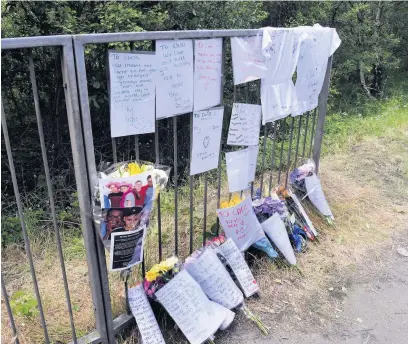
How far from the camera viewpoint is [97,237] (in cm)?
204

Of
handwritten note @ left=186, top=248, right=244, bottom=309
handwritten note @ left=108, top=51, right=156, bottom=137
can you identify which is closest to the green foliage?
handwritten note @ left=186, top=248, right=244, bottom=309

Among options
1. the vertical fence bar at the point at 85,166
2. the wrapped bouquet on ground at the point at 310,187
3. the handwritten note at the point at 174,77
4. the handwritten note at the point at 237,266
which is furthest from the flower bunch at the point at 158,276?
the wrapped bouquet on ground at the point at 310,187

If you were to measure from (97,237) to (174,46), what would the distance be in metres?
Answer: 1.05

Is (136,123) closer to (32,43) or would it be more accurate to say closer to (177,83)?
(177,83)

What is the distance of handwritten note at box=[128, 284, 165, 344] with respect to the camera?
2273 mm

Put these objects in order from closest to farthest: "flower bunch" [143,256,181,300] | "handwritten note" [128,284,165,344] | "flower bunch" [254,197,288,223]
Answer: "handwritten note" [128,284,165,344]
"flower bunch" [143,256,181,300]
"flower bunch" [254,197,288,223]

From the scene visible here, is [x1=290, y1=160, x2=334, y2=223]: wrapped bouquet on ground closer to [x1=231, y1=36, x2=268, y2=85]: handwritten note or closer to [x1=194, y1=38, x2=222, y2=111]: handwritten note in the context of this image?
[x1=231, y1=36, x2=268, y2=85]: handwritten note

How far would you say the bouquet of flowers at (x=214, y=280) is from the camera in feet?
8.45

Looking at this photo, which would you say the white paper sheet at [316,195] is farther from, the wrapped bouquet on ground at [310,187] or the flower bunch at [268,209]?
the flower bunch at [268,209]

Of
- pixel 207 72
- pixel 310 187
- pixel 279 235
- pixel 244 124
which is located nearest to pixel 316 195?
pixel 310 187

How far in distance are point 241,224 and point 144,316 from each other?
37.9 inches

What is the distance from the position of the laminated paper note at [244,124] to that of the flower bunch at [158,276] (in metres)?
0.95

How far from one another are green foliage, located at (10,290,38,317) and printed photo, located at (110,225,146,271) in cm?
73

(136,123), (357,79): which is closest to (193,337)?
(136,123)
